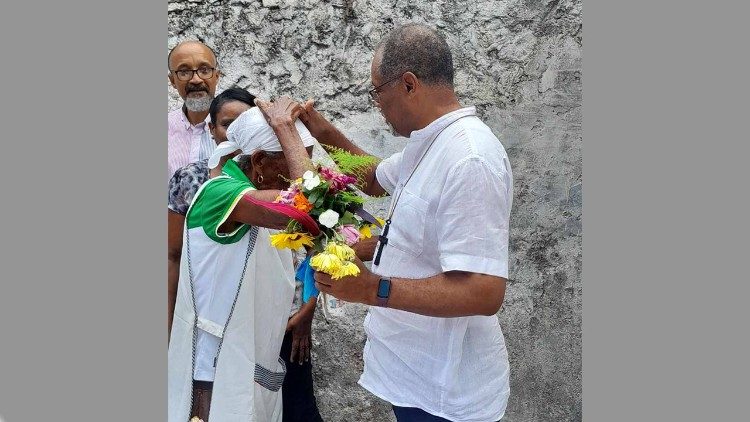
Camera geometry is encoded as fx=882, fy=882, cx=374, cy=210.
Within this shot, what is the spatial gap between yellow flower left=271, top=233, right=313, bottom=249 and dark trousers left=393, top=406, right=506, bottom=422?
0.68 meters

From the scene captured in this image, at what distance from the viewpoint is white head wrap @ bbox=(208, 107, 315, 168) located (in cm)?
346

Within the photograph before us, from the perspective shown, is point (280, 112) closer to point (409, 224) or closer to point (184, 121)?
point (409, 224)

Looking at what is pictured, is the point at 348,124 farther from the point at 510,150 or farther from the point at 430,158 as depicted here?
the point at 430,158

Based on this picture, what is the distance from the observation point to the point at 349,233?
296cm

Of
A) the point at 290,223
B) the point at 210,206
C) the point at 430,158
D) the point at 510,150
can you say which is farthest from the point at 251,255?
the point at 510,150

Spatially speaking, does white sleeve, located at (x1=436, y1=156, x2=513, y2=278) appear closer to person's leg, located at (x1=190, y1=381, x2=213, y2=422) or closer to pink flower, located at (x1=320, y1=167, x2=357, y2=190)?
pink flower, located at (x1=320, y1=167, x2=357, y2=190)

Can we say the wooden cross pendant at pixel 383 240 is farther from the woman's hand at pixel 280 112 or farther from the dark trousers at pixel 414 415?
the woman's hand at pixel 280 112

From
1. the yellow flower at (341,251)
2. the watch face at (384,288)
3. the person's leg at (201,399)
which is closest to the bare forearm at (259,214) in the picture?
the yellow flower at (341,251)

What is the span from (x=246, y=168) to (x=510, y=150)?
150 cm

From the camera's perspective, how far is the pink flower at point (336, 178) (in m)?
3.02

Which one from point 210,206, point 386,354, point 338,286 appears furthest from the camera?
point 210,206

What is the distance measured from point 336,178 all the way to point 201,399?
1.17m

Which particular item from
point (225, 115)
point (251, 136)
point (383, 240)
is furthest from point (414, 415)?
point (225, 115)

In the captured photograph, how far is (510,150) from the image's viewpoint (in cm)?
445
